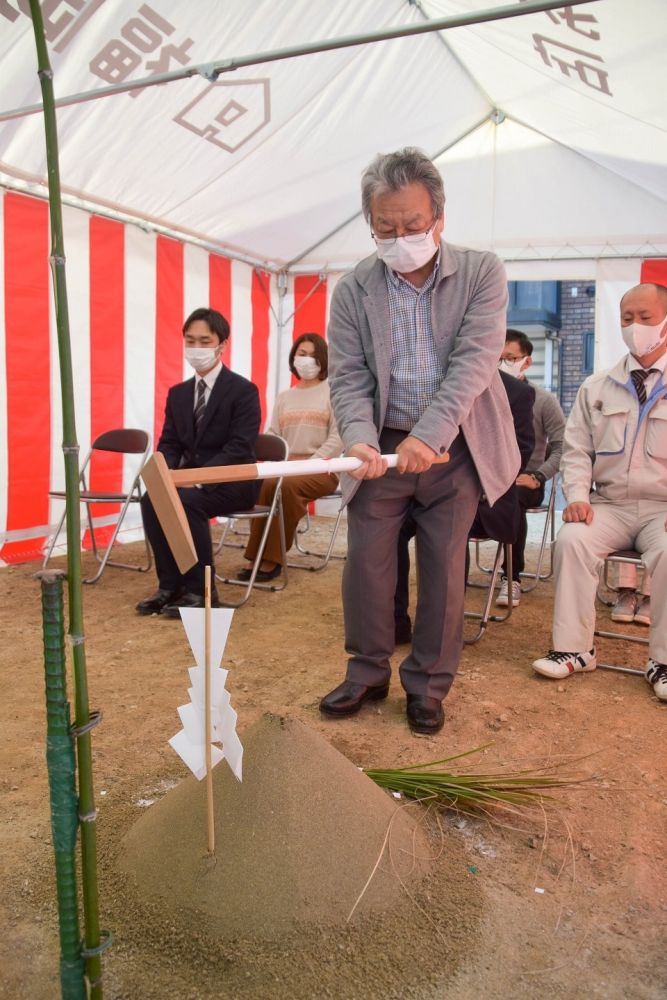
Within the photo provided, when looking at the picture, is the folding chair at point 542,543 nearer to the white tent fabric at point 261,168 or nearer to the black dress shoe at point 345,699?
the black dress shoe at point 345,699

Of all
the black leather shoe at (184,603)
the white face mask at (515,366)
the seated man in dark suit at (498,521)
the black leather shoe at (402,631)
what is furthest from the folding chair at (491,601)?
the black leather shoe at (184,603)

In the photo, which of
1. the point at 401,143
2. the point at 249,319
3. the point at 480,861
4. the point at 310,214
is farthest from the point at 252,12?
the point at 480,861

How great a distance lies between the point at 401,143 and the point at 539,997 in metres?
6.04

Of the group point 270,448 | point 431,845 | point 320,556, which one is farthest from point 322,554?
point 431,845

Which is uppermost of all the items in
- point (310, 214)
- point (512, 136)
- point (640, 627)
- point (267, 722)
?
point (512, 136)

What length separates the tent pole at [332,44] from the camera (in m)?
2.72

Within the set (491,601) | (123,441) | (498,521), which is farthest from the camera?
(123,441)

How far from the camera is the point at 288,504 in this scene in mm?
5113

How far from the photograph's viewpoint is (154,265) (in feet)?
20.4

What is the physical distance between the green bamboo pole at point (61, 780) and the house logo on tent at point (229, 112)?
434 centimetres

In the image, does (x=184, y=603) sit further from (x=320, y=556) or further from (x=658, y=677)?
(x=658, y=677)

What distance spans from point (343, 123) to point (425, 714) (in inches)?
176

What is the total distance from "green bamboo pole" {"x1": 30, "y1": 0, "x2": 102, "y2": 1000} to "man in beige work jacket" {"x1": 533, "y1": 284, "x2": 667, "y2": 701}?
2.36 m

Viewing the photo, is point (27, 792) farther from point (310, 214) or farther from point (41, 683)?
point (310, 214)
